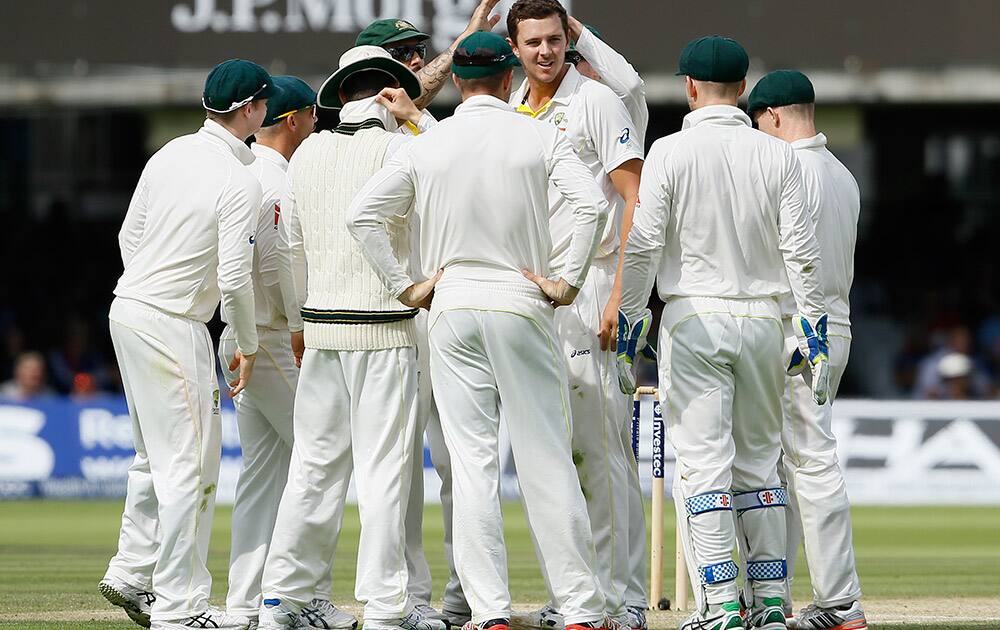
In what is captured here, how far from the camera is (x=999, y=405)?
47.9 ft

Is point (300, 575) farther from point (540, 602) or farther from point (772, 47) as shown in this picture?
point (772, 47)

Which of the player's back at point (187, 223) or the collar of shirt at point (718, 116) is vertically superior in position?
the collar of shirt at point (718, 116)

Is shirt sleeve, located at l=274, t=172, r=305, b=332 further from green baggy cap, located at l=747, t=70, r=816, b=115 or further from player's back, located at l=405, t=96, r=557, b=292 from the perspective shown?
green baggy cap, located at l=747, t=70, r=816, b=115

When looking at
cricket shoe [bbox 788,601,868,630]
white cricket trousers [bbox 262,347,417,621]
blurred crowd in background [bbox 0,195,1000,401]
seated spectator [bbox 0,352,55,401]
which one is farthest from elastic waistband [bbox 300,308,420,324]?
blurred crowd in background [bbox 0,195,1000,401]

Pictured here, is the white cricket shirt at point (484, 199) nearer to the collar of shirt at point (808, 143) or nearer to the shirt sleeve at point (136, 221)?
the shirt sleeve at point (136, 221)

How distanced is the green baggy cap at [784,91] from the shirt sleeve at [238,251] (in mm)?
2170

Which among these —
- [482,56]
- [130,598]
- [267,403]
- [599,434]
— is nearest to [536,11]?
[482,56]

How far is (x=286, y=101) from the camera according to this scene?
6699mm

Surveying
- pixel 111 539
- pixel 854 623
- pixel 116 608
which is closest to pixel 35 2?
pixel 111 539

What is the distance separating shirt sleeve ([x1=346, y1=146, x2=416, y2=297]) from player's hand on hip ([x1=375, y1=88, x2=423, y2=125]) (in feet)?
1.34

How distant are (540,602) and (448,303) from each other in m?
2.26

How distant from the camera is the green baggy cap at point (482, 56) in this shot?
18.6ft

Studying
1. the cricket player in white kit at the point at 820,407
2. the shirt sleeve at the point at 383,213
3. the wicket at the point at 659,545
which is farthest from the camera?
the wicket at the point at 659,545

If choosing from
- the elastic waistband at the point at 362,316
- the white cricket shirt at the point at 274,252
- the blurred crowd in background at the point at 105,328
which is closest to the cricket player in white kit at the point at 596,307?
the elastic waistband at the point at 362,316
